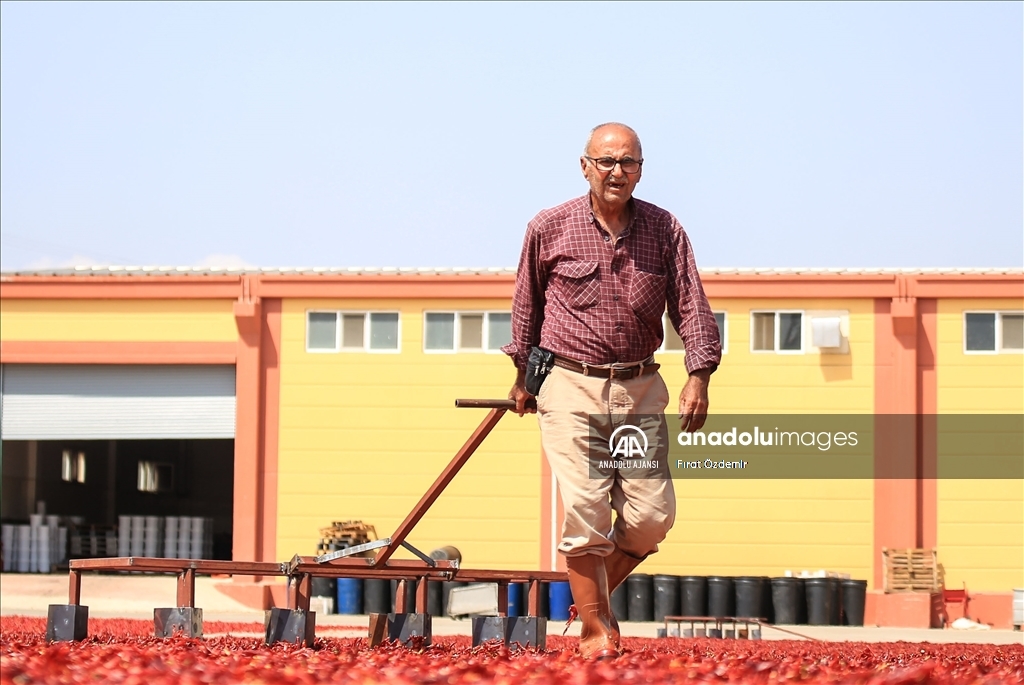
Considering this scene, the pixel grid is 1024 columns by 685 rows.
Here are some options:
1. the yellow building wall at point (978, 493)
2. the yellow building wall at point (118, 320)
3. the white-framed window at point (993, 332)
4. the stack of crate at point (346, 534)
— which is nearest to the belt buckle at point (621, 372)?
the stack of crate at point (346, 534)

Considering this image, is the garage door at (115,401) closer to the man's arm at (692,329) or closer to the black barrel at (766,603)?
the black barrel at (766,603)

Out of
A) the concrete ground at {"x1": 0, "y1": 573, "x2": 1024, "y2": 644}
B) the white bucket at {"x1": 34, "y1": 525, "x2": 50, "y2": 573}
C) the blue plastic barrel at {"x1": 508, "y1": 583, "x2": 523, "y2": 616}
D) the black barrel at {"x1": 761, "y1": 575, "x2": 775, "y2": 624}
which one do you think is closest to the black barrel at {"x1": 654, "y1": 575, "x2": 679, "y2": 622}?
the concrete ground at {"x1": 0, "y1": 573, "x2": 1024, "y2": 644}

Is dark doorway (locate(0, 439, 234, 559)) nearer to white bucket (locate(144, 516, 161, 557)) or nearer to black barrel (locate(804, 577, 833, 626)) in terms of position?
white bucket (locate(144, 516, 161, 557))

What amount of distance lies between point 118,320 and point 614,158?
86.7 ft

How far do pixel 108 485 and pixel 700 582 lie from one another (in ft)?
83.7

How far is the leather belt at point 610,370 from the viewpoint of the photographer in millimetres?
6859

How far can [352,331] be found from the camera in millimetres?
31750

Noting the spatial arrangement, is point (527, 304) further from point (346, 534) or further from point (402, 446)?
point (402, 446)

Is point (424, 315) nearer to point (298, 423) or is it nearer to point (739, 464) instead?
point (298, 423)

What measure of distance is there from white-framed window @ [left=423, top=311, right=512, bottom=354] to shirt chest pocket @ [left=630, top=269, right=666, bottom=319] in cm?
2429

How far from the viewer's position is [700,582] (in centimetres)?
2842

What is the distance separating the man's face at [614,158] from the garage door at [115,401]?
2554 centimetres

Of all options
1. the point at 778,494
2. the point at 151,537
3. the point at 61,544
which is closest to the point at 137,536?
the point at 151,537

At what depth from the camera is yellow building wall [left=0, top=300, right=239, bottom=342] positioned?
3162 centimetres
